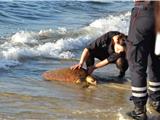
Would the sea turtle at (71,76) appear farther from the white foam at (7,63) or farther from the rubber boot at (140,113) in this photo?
the rubber boot at (140,113)

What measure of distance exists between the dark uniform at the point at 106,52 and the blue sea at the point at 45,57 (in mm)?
524

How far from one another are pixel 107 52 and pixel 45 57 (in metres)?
2.29

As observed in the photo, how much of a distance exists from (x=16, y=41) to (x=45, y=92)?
4477mm

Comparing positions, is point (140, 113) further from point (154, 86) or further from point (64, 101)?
point (64, 101)

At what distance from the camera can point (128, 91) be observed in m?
7.73

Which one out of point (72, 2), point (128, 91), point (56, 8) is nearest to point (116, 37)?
point (128, 91)

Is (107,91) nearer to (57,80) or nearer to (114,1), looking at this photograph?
(57,80)

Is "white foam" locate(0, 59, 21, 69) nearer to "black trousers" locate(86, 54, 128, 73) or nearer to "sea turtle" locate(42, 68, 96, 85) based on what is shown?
"sea turtle" locate(42, 68, 96, 85)

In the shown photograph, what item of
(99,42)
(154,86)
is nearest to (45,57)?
(99,42)

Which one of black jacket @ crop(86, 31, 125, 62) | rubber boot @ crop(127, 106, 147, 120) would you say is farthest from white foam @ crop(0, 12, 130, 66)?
rubber boot @ crop(127, 106, 147, 120)

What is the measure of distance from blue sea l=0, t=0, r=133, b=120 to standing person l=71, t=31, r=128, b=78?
1.61ft

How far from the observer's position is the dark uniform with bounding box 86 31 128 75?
8211 mm

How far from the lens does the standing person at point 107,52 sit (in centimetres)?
808

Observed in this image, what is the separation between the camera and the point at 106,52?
8.42 m
